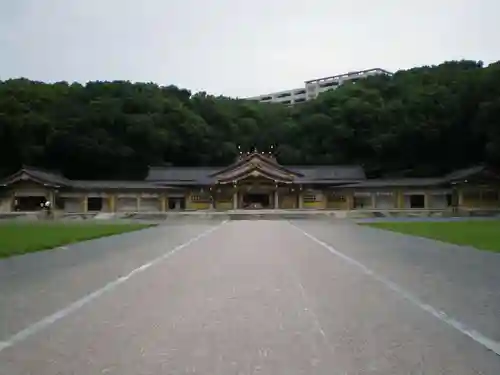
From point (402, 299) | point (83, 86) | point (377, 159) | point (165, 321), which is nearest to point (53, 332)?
point (165, 321)

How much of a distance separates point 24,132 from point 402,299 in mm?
61922

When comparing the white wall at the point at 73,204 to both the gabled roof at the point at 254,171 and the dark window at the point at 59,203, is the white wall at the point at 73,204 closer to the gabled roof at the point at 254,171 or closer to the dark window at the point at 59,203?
the dark window at the point at 59,203

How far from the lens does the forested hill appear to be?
62.5m

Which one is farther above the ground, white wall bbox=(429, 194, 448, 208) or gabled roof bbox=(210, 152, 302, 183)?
gabled roof bbox=(210, 152, 302, 183)

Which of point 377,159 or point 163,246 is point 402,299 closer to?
point 163,246

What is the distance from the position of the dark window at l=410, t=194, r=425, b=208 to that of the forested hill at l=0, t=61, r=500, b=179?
7191mm

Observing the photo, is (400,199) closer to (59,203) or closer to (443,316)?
(59,203)

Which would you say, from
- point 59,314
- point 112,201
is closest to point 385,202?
point 112,201

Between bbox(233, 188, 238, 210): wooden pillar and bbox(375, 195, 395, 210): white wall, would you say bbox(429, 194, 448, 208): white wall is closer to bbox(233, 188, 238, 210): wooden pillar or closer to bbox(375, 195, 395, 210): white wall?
bbox(375, 195, 395, 210): white wall

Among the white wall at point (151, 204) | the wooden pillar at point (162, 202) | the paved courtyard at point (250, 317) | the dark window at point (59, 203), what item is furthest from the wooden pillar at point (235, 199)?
the paved courtyard at point (250, 317)

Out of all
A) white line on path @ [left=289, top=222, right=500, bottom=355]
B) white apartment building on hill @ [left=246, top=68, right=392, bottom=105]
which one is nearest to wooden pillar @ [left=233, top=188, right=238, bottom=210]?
white line on path @ [left=289, top=222, right=500, bottom=355]

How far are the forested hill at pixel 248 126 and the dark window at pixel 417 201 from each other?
7.19 m

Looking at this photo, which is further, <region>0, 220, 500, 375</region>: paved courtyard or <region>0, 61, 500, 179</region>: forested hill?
<region>0, 61, 500, 179</region>: forested hill

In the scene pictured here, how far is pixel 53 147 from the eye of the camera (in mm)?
66375
